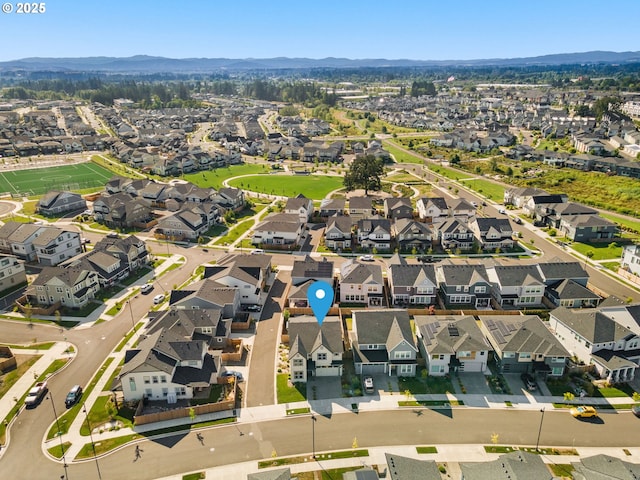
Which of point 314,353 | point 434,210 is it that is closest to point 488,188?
point 434,210

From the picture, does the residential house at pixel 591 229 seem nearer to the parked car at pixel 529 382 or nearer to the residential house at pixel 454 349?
the residential house at pixel 454 349

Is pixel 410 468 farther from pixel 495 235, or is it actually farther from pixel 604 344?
pixel 495 235

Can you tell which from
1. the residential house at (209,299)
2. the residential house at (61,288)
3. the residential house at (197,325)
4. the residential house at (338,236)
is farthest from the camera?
the residential house at (338,236)

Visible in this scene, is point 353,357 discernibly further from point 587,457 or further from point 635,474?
point 635,474

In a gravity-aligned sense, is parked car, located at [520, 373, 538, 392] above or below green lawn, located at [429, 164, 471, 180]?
below

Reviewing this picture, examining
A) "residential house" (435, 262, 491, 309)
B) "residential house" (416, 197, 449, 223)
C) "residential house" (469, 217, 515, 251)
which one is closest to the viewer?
"residential house" (435, 262, 491, 309)

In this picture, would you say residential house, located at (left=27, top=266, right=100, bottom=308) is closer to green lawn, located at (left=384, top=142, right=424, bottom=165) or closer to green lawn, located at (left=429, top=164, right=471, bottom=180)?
green lawn, located at (left=429, top=164, right=471, bottom=180)

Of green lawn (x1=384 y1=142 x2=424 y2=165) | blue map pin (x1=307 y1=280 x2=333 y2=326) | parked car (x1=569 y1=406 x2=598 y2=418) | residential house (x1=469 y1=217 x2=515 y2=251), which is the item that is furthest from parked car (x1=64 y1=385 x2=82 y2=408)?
green lawn (x1=384 y1=142 x2=424 y2=165)

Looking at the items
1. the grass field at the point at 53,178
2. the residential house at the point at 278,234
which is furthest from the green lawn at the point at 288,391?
the grass field at the point at 53,178
